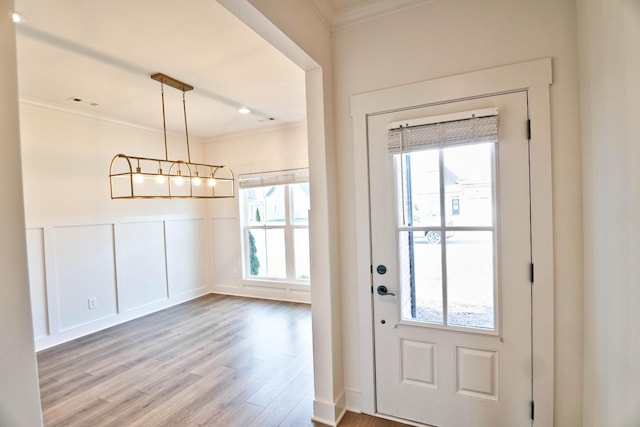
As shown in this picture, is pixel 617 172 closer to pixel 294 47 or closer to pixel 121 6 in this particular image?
pixel 294 47

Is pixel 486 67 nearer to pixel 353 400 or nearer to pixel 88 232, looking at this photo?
pixel 353 400

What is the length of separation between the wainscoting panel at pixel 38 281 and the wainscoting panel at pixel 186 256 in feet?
5.29

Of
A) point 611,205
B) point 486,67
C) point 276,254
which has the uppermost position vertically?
point 486,67

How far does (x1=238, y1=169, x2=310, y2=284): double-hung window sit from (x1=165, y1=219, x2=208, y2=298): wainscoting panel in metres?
0.84

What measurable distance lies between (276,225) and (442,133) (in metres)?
3.68

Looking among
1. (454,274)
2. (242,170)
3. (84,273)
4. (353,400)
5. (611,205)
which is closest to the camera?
(611,205)

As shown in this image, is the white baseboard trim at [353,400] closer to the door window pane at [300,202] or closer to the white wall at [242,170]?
the white wall at [242,170]

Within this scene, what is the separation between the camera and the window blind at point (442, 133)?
5.55ft

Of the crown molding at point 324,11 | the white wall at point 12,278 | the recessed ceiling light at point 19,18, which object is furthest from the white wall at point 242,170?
the white wall at point 12,278

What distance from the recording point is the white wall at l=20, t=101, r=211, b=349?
11.1 feet

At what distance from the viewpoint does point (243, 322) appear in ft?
13.4

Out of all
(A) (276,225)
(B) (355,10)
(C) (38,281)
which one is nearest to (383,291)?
(B) (355,10)

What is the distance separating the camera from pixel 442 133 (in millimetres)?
1795

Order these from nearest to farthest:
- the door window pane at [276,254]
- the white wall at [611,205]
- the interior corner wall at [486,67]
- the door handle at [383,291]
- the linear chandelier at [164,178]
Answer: the white wall at [611,205]
the interior corner wall at [486,67]
the door handle at [383,291]
the linear chandelier at [164,178]
the door window pane at [276,254]
